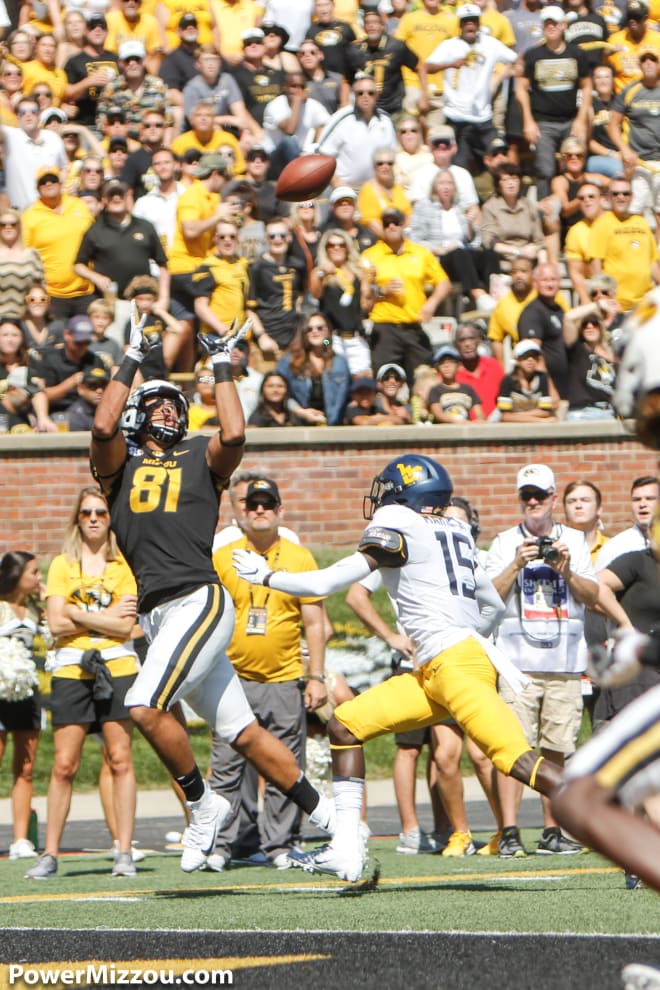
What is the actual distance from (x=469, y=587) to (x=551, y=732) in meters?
2.40

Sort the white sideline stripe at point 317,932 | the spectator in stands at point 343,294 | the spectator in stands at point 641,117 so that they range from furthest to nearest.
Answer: the spectator in stands at point 641,117 < the spectator in stands at point 343,294 < the white sideline stripe at point 317,932

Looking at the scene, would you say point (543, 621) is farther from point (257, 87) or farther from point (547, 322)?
point (257, 87)

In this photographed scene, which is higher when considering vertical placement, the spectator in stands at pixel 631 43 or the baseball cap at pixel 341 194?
the spectator in stands at pixel 631 43

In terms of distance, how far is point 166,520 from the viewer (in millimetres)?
7945

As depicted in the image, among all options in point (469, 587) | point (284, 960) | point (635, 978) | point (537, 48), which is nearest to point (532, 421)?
point (537, 48)

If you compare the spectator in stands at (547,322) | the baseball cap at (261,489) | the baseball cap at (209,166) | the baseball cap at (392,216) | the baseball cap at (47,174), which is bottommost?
the baseball cap at (261,489)

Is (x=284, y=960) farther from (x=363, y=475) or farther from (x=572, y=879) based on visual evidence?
(x=363, y=475)

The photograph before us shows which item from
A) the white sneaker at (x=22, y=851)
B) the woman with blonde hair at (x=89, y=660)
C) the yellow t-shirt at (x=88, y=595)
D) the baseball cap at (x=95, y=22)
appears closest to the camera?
the woman with blonde hair at (x=89, y=660)

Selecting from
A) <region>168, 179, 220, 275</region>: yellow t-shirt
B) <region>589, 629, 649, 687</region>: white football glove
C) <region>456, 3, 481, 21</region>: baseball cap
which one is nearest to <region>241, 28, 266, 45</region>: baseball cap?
<region>456, 3, 481, 21</region>: baseball cap

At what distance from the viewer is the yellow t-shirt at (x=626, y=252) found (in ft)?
53.7

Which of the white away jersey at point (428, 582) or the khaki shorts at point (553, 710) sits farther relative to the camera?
the khaki shorts at point (553, 710)

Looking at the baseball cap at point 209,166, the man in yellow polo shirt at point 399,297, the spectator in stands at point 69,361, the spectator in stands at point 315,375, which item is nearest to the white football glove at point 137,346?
the spectator in stands at point 69,361

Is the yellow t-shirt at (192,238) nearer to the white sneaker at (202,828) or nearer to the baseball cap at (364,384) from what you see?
the baseball cap at (364,384)

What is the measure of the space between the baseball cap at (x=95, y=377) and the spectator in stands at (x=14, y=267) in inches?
43.1
